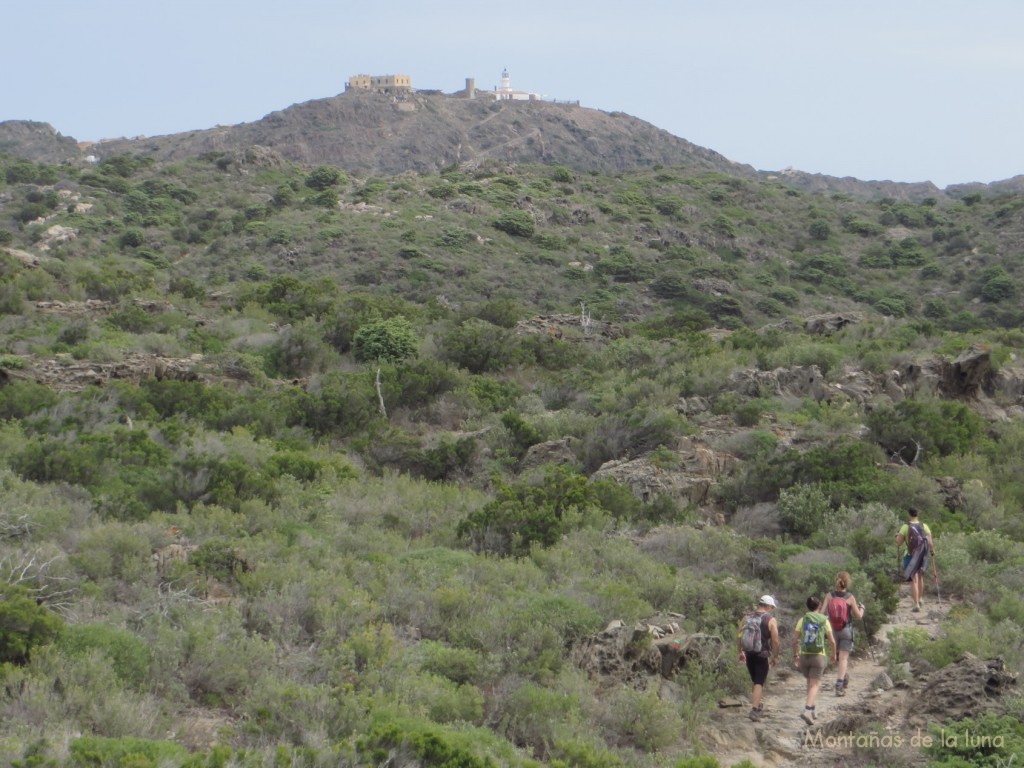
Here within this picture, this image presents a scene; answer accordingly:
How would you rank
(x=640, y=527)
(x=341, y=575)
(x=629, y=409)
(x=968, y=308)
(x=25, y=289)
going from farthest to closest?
(x=968, y=308) < (x=25, y=289) < (x=629, y=409) < (x=640, y=527) < (x=341, y=575)

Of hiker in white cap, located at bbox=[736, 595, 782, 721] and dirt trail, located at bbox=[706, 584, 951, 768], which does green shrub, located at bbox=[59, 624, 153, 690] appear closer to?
dirt trail, located at bbox=[706, 584, 951, 768]

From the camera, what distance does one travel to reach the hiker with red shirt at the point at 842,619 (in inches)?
292

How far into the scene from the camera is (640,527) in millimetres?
10953

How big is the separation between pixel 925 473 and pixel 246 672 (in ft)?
32.2

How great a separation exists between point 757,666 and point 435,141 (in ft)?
318

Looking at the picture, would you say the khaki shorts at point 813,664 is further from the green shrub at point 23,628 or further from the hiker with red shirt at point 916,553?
the green shrub at point 23,628

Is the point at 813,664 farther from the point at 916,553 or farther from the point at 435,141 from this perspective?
the point at 435,141

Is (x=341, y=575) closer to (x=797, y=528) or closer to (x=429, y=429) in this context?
(x=797, y=528)

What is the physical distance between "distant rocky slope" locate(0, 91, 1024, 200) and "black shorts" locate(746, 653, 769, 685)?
89461mm

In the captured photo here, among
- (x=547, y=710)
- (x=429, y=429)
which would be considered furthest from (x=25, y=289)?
(x=547, y=710)

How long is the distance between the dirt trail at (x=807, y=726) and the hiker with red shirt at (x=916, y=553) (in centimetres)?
124

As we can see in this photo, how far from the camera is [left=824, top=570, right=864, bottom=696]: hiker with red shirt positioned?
24.3ft

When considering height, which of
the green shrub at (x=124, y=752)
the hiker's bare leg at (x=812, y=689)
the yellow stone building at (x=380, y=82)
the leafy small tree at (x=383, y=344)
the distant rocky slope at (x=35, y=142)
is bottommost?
the hiker's bare leg at (x=812, y=689)

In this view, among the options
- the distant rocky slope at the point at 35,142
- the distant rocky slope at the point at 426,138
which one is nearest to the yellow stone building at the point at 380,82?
the distant rocky slope at the point at 426,138
